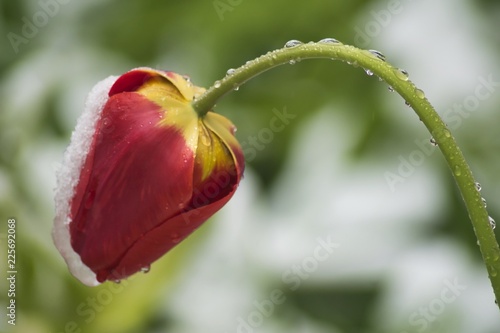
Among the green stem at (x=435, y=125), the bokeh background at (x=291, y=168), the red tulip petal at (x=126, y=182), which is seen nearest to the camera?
the green stem at (x=435, y=125)

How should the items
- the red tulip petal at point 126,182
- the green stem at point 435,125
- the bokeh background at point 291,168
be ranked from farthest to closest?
the bokeh background at point 291,168
the red tulip petal at point 126,182
the green stem at point 435,125

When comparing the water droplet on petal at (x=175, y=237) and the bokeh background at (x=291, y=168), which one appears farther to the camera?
the bokeh background at (x=291, y=168)

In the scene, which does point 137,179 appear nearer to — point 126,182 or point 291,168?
point 126,182

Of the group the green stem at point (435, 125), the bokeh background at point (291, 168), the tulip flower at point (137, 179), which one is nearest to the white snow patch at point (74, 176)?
the tulip flower at point (137, 179)

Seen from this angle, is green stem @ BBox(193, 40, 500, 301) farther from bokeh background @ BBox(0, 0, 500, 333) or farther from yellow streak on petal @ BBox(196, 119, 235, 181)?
bokeh background @ BBox(0, 0, 500, 333)

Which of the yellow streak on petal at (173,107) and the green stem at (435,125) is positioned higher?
the green stem at (435,125)

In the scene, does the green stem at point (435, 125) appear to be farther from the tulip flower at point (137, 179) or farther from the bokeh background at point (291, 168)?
the bokeh background at point (291, 168)

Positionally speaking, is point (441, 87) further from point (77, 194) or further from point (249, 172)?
point (77, 194)
